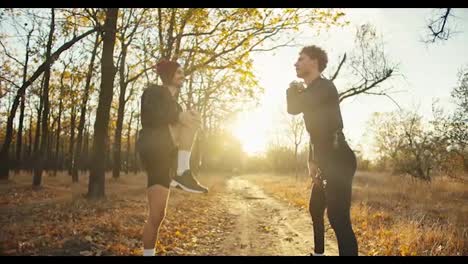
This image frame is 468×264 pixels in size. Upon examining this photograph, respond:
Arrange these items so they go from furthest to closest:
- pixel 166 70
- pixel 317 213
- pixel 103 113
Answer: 1. pixel 103 113
2. pixel 317 213
3. pixel 166 70

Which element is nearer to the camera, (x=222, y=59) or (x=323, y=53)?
(x=323, y=53)

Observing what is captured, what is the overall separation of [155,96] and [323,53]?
6.61 feet

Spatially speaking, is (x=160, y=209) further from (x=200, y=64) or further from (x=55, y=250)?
(x=200, y=64)

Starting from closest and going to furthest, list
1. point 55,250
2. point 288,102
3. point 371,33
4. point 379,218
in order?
point 288,102 < point 55,250 < point 379,218 < point 371,33

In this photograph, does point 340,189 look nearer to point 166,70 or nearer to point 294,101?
point 294,101

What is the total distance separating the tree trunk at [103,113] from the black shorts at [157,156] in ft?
28.9

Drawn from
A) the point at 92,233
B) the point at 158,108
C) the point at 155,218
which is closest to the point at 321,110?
the point at 158,108

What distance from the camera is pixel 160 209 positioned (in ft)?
12.6

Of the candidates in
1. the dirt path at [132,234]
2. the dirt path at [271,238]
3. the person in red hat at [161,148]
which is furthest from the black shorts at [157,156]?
the dirt path at [271,238]

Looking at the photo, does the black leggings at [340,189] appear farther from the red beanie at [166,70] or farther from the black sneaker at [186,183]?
the red beanie at [166,70]

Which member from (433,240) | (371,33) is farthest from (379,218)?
(371,33)

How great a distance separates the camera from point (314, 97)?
391 cm

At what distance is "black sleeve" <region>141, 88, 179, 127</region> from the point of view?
153 inches

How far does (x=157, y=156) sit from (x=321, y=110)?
1.87 m
